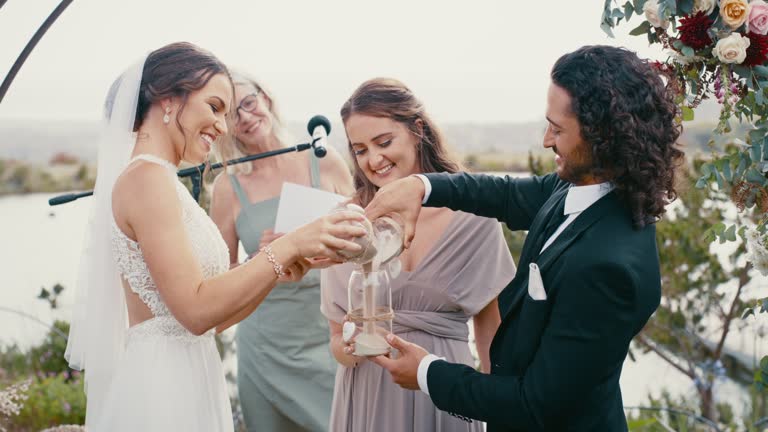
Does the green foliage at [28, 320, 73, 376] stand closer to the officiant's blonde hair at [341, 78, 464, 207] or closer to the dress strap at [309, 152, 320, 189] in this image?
the dress strap at [309, 152, 320, 189]

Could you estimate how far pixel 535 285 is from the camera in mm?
1613

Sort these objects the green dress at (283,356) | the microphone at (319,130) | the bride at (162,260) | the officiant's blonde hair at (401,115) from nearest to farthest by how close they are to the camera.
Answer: the bride at (162,260) → the officiant's blonde hair at (401,115) → the microphone at (319,130) → the green dress at (283,356)

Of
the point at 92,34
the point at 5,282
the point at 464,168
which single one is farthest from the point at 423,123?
the point at 92,34

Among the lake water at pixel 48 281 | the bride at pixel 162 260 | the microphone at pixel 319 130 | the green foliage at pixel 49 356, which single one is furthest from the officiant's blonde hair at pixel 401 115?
the green foliage at pixel 49 356

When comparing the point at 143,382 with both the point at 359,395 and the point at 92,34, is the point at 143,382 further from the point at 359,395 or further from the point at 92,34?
the point at 92,34

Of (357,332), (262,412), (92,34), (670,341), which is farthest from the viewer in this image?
(92,34)

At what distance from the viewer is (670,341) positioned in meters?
4.60

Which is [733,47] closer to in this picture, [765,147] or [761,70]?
[761,70]

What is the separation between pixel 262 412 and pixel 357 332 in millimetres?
1669

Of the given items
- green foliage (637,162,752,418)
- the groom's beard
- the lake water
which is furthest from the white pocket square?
the lake water

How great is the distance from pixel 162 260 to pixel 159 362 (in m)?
0.38

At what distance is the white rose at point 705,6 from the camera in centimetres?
189

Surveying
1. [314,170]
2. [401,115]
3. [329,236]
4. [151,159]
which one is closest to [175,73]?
[151,159]

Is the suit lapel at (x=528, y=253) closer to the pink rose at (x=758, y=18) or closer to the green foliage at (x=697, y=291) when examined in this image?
the pink rose at (x=758, y=18)
